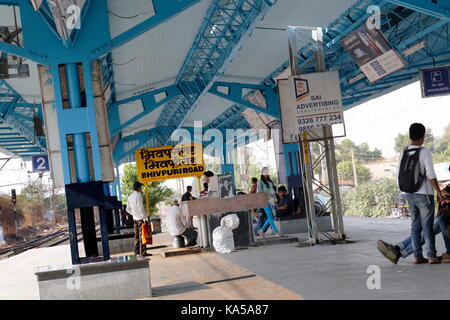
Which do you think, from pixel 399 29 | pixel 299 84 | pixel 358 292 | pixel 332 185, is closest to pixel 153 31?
pixel 299 84

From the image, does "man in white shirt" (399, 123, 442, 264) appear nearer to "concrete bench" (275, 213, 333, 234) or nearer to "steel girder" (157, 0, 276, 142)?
"steel girder" (157, 0, 276, 142)

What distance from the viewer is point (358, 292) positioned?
6141 millimetres

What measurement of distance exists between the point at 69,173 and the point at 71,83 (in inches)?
50.5

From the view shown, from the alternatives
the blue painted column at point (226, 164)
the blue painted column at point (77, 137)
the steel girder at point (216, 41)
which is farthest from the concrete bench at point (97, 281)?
the blue painted column at point (226, 164)

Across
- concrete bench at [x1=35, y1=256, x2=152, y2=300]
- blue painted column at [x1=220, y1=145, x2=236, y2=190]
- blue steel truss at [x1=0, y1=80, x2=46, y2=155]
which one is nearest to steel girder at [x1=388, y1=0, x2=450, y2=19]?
concrete bench at [x1=35, y1=256, x2=152, y2=300]

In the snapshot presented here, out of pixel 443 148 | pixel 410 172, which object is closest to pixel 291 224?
pixel 410 172

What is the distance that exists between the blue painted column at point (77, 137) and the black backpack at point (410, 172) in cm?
437

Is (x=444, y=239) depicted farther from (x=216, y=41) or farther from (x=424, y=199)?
(x=216, y=41)

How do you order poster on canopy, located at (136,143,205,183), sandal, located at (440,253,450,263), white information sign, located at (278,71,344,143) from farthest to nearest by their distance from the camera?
poster on canopy, located at (136,143,205,183) < white information sign, located at (278,71,344,143) < sandal, located at (440,253,450,263)

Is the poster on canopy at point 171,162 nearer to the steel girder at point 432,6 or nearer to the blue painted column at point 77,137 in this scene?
the steel girder at point 432,6

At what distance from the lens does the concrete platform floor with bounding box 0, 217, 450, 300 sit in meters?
6.29

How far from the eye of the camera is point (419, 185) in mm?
7480

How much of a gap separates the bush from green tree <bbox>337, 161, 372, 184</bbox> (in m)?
15.9

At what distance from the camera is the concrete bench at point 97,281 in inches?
282
